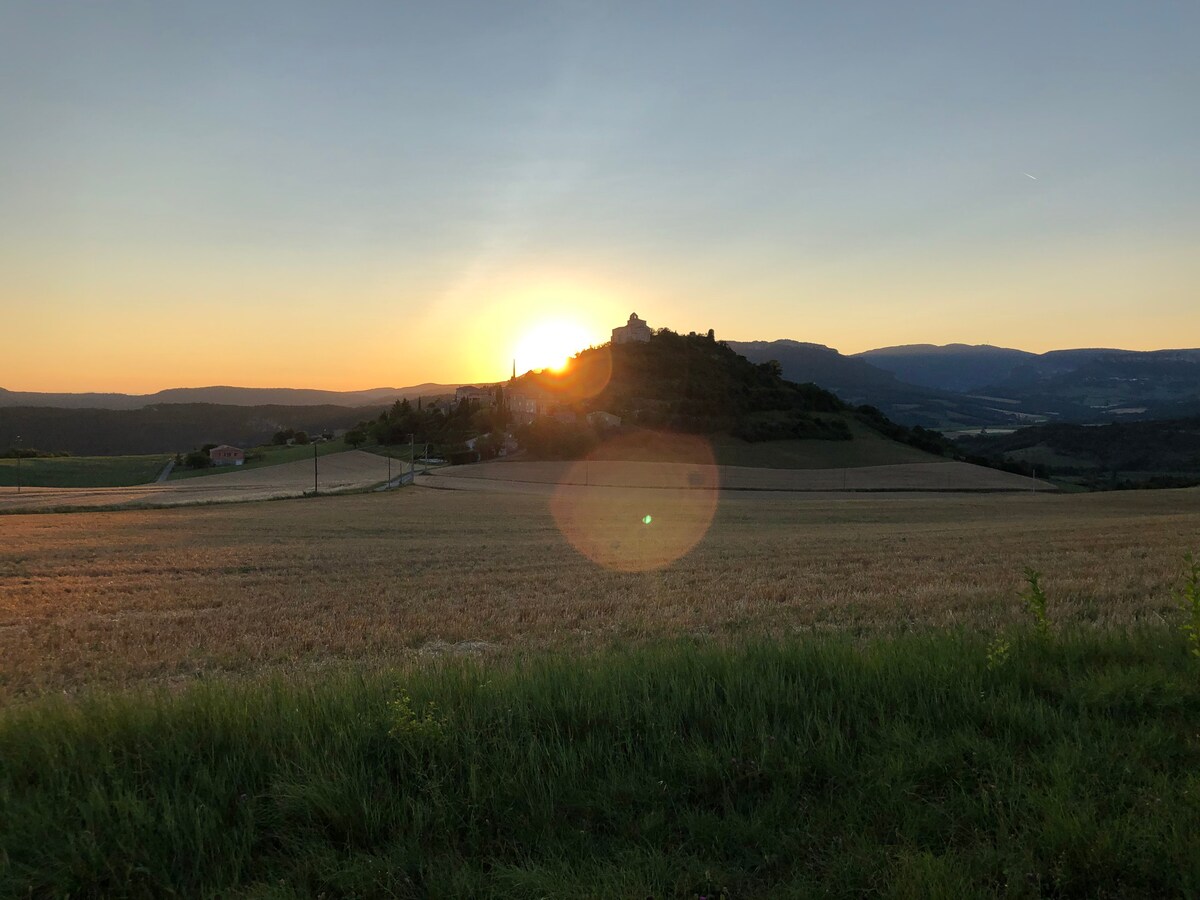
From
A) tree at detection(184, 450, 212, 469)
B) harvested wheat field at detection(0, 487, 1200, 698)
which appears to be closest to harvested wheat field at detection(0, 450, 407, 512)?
tree at detection(184, 450, 212, 469)

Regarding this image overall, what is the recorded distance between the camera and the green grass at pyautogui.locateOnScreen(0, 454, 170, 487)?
284ft

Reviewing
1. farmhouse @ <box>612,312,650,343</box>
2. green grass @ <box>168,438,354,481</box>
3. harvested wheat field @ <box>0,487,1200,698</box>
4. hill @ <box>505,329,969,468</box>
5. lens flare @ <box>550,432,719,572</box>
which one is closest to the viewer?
harvested wheat field @ <box>0,487,1200,698</box>

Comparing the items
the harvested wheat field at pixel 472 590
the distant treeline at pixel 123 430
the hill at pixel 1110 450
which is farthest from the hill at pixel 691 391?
the distant treeline at pixel 123 430

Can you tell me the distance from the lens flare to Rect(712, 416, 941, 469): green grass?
3.64 meters

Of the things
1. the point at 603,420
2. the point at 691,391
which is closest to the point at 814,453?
the point at 691,391

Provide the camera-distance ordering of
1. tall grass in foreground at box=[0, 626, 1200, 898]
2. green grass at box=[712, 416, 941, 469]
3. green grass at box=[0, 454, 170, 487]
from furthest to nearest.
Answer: green grass at box=[712, 416, 941, 469], green grass at box=[0, 454, 170, 487], tall grass in foreground at box=[0, 626, 1200, 898]

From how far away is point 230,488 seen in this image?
234ft

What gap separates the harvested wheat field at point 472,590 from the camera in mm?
10297

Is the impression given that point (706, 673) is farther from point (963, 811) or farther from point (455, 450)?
point (455, 450)

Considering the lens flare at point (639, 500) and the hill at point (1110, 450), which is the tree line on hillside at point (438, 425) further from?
the hill at point (1110, 450)

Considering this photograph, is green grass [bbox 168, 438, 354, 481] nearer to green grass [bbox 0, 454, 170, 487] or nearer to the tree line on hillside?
green grass [bbox 0, 454, 170, 487]

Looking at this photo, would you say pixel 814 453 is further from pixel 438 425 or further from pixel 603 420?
pixel 438 425

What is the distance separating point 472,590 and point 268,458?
10489cm

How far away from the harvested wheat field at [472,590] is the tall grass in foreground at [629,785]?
4.51 m
